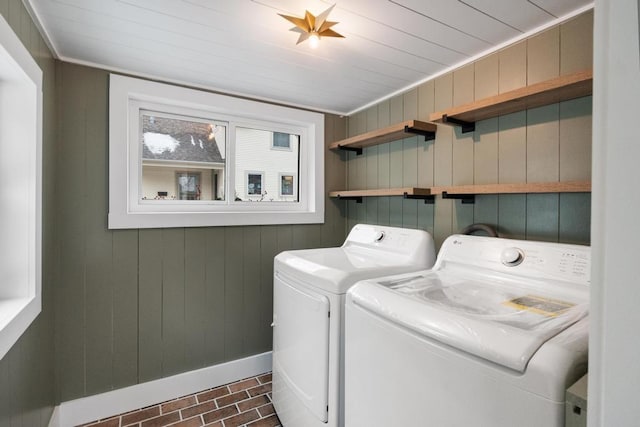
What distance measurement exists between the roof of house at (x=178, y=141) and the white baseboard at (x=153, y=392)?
4.79 feet

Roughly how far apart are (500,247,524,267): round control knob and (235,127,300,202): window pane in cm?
167

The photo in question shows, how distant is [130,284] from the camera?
1933 mm

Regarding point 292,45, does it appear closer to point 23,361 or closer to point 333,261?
point 333,261

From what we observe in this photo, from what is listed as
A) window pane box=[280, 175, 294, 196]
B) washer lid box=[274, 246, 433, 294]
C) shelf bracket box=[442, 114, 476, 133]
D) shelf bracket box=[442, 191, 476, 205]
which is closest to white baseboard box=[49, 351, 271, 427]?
washer lid box=[274, 246, 433, 294]

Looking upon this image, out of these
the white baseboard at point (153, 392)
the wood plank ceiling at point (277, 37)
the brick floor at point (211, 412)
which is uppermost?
the wood plank ceiling at point (277, 37)

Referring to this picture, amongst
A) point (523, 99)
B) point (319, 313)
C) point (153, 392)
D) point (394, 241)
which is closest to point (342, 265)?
point (319, 313)

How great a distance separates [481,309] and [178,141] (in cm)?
208

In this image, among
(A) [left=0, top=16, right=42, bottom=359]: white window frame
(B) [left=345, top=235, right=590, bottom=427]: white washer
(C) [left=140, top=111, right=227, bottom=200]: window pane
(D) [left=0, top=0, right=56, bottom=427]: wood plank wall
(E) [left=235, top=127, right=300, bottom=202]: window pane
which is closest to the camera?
(B) [left=345, top=235, right=590, bottom=427]: white washer

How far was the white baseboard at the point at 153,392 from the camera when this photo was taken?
5.85 ft

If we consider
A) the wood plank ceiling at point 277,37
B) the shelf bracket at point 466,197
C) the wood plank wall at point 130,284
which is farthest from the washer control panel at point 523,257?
the wood plank wall at point 130,284

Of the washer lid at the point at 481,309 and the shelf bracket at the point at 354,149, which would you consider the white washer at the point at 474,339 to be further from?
the shelf bracket at the point at 354,149

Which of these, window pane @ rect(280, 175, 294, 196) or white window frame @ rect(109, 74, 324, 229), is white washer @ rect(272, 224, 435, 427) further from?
window pane @ rect(280, 175, 294, 196)

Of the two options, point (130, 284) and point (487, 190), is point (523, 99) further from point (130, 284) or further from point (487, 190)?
point (130, 284)

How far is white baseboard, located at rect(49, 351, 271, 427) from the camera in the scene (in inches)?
70.2
